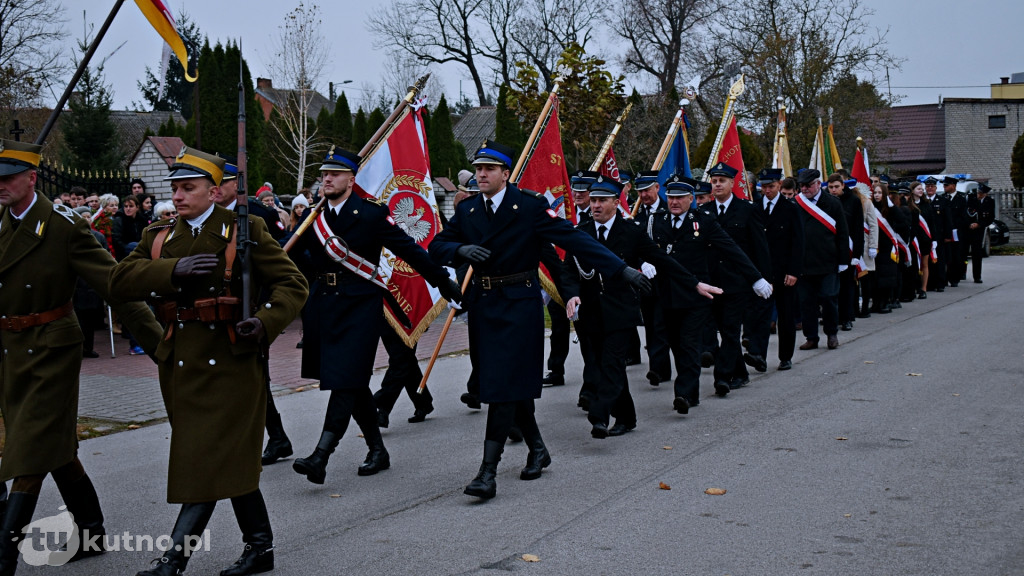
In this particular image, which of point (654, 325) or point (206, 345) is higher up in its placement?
point (206, 345)

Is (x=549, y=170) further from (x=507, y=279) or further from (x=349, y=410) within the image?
(x=349, y=410)

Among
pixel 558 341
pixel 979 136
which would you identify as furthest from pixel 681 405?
pixel 979 136

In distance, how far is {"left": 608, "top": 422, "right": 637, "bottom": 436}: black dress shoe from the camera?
26.2 feet

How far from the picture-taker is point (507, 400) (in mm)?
6395

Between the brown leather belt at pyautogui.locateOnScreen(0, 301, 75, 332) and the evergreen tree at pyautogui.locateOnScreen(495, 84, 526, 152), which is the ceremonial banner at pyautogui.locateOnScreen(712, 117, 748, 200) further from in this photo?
the evergreen tree at pyautogui.locateOnScreen(495, 84, 526, 152)

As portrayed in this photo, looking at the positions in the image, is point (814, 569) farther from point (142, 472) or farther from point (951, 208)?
point (951, 208)

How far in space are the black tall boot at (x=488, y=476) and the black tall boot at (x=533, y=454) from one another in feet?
1.08

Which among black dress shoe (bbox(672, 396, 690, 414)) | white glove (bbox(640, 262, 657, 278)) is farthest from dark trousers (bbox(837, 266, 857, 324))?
white glove (bbox(640, 262, 657, 278))

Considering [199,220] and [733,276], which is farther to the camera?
[733,276]

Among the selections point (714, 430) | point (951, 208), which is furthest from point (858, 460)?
point (951, 208)

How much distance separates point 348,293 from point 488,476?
1.51 m

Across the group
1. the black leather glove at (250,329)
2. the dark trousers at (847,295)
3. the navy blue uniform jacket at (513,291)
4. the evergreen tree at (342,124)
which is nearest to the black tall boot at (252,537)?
the black leather glove at (250,329)

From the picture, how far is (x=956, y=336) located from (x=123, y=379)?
32.8 feet

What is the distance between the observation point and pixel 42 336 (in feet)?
16.4
